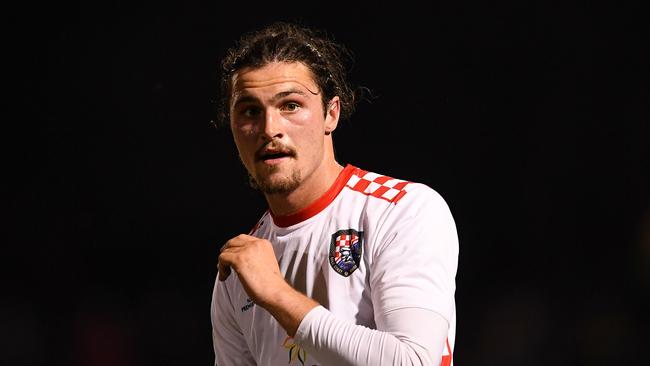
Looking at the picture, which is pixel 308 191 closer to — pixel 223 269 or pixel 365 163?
pixel 223 269

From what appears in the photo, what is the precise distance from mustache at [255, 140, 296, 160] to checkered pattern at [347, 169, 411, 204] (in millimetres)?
131

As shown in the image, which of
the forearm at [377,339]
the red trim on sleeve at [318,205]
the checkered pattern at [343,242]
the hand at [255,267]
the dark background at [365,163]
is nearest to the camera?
the forearm at [377,339]

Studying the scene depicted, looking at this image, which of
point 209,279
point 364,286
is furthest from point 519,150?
point 364,286

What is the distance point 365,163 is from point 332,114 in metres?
0.83

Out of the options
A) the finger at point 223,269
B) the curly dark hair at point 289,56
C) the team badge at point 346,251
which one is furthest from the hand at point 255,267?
the curly dark hair at point 289,56

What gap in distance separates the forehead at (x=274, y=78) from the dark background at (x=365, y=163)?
913 mm

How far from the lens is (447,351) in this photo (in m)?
1.37

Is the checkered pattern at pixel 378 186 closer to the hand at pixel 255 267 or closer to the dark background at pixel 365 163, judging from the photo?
the hand at pixel 255 267

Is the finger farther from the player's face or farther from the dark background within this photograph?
the dark background

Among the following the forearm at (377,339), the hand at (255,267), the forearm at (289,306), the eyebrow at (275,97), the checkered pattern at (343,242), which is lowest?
the forearm at (377,339)

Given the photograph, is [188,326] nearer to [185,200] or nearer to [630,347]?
[185,200]

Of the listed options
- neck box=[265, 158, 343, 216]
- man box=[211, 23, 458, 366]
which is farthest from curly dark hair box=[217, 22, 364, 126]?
neck box=[265, 158, 343, 216]

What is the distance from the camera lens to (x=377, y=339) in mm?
1168

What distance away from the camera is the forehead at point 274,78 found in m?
1.44
